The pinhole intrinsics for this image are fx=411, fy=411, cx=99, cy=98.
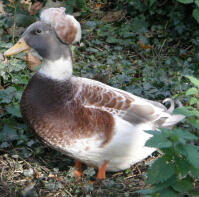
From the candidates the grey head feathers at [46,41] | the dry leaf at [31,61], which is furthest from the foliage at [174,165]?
the dry leaf at [31,61]

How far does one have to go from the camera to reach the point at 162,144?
6.63 ft

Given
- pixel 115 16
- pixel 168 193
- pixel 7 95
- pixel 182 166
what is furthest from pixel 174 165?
pixel 115 16

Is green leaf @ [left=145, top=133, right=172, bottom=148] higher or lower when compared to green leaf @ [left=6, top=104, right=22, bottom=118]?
higher

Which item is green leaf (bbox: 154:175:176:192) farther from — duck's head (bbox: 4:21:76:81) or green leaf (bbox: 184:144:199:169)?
duck's head (bbox: 4:21:76:81)

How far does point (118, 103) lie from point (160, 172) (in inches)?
43.7

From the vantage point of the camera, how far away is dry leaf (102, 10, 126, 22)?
5750mm

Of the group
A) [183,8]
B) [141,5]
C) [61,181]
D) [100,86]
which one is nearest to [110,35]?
[141,5]

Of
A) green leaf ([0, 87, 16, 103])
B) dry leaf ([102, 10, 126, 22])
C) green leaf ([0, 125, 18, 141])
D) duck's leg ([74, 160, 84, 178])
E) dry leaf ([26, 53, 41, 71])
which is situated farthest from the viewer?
dry leaf ([102, 10, 126, 22])

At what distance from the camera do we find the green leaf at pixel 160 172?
2.08 m

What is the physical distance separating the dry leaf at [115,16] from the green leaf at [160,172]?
3877 millimetres

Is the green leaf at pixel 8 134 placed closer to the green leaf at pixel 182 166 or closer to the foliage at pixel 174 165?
the foliage at pixel 174 165

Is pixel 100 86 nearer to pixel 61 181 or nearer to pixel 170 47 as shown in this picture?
pixel 61 181

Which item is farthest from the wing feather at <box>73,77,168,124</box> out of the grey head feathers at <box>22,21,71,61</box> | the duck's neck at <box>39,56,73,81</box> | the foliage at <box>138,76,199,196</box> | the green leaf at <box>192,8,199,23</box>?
the green leaf at <box>192,8,199,23</box>

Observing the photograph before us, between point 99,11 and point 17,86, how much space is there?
235cm
